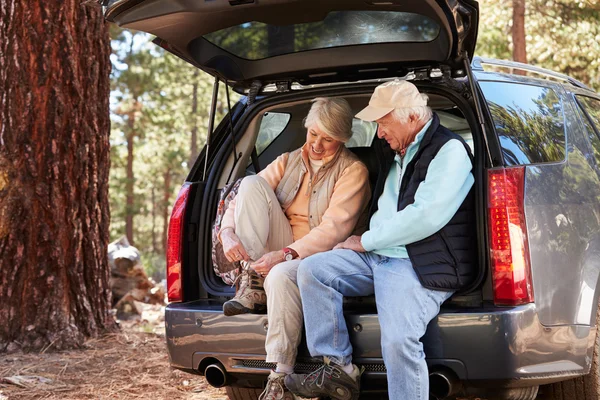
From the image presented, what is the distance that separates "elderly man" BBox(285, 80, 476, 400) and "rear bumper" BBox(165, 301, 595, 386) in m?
0.08

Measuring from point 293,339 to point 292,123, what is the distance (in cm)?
171

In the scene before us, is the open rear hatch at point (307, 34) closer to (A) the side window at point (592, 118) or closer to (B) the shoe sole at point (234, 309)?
(A) the side window at point (592, 118)

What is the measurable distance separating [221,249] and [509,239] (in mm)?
1401

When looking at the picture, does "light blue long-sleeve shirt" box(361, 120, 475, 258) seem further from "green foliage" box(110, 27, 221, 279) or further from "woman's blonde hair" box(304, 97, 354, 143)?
"green foliage" box(110, 27, 221, 279)

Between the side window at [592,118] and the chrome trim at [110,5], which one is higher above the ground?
the chrome trim at [110,5]

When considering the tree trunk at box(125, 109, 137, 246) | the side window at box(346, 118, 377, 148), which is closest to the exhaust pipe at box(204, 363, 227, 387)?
the side window at box(346, 118, 377, 148)

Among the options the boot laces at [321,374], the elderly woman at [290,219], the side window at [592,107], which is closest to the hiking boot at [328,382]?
the boot laces at [321,374]

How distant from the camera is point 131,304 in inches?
343

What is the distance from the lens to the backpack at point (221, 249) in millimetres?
3871

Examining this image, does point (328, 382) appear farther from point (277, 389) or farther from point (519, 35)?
point (519, 35)

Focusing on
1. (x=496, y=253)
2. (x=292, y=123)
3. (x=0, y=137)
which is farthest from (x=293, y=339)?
(x=0, y=137)

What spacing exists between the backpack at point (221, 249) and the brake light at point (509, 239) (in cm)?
123

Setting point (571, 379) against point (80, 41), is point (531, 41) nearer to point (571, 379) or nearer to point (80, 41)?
point (80, 41)

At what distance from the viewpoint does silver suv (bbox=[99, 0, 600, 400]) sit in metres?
3.22
